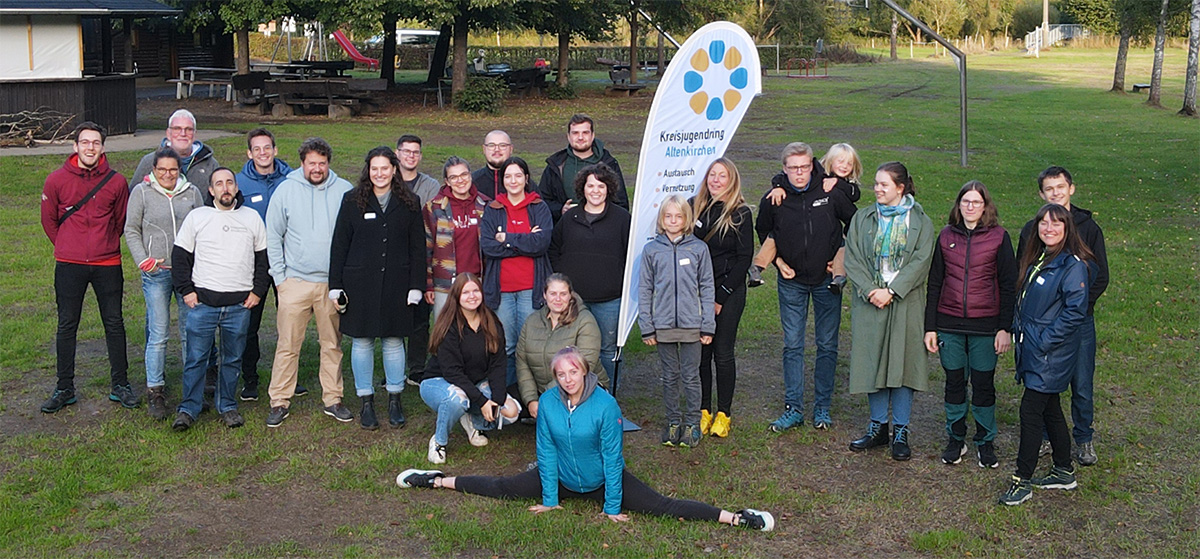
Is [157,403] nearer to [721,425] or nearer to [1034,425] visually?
[721,425]

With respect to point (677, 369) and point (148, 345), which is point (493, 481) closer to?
point (677, 369)

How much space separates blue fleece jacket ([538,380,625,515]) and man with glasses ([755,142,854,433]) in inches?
71.8

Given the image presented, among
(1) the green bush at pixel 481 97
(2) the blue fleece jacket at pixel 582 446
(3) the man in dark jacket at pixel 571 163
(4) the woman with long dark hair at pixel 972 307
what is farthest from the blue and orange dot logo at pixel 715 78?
(1) the green bush at pixel 481 97

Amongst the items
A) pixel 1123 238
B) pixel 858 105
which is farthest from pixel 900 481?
pixel 858 105

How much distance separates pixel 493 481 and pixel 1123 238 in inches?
400

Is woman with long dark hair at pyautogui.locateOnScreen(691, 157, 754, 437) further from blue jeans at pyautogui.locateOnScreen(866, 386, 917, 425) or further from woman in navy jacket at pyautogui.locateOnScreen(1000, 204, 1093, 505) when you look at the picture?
woman in navy jacket at pyautogui.locateOnScreen(1000, 204, 1093, 505)

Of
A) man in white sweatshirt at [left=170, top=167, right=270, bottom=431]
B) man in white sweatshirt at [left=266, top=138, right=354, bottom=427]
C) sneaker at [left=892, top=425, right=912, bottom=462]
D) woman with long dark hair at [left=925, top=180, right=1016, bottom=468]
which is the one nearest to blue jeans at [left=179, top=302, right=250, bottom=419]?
man in white sweatshirt at [left=170, top=167, right=270, bottom=431]

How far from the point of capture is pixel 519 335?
701 centimetres

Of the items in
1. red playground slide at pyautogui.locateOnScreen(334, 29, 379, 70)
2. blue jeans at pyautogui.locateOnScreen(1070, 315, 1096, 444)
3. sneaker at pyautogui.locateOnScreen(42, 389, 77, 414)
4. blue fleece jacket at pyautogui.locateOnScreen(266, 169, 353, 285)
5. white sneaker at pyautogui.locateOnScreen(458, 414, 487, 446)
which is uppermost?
red playground slide at pyautogui.locateOnScreen(334, 29, 379, 70)

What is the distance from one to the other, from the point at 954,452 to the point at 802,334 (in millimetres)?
1201

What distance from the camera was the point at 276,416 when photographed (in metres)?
7.45

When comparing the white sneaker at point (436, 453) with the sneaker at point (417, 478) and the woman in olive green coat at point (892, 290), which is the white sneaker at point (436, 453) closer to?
the sneaker at point (417, 478)

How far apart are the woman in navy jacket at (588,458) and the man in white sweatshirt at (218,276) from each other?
2.42 m

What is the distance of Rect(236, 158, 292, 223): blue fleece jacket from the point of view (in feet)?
25.2
